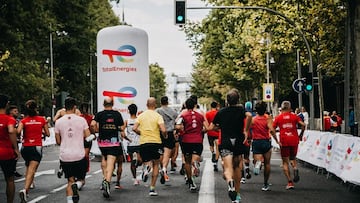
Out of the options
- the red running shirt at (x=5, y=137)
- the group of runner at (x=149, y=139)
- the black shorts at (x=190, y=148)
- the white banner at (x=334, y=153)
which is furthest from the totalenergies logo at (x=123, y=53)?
the red running shirt at (x=5, y=137)

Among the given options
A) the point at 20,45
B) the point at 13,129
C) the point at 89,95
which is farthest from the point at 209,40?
the point at 13,129

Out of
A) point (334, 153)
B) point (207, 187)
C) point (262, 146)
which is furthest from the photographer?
point (334, 153)

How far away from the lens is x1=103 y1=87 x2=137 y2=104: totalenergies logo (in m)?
21.0

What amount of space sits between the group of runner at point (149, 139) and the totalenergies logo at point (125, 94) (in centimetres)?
496

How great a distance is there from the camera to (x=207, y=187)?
13570mm

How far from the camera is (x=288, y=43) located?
97.3 ft

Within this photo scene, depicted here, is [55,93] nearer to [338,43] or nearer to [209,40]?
[209,40]

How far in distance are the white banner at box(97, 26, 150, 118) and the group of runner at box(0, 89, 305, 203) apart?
5.04m

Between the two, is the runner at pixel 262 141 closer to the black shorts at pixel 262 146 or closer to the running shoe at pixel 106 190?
the black shorts at pixel 262 146

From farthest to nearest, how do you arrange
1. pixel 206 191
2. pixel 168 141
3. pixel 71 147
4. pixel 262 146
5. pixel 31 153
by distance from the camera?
pixel 168 141 → pixel 262 146 → pixel 206 191 → pixel 31 153 → pixel 71 147

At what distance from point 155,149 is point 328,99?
52753 mm

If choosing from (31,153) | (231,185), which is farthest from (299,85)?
(231,185)

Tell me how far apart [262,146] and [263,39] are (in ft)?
89.9

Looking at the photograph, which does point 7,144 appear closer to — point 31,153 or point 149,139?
point 31,153
